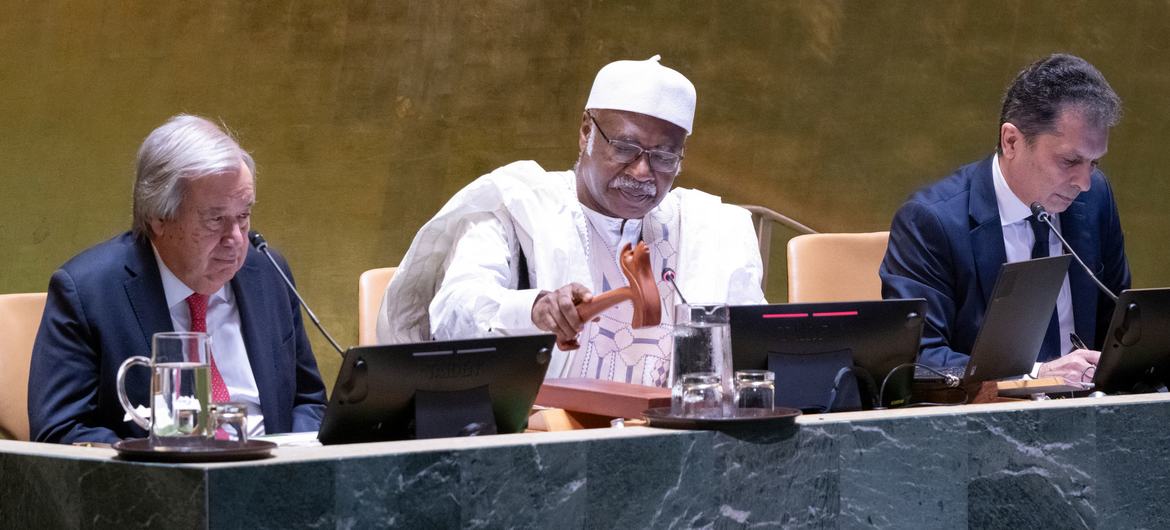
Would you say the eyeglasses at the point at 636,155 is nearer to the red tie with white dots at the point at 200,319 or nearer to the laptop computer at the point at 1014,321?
the laptop computer at the point at 1014,321

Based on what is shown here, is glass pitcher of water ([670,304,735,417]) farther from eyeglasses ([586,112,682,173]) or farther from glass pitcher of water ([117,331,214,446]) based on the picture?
eyeglasses ([586,112,682,173])

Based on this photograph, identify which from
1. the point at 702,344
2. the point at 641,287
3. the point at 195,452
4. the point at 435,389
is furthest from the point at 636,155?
the point at 195,452

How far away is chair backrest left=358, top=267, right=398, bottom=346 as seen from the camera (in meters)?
3.43

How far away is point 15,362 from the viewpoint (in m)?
2.82

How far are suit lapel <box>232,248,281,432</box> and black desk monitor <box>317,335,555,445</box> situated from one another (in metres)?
0.78

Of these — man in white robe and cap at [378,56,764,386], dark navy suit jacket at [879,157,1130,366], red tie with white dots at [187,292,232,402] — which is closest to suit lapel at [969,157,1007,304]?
dark navy suit jacket at [879,157,1130,366]

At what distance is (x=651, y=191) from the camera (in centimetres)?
320

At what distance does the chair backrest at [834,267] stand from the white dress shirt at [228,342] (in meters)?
1.47

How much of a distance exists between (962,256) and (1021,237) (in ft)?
0.70

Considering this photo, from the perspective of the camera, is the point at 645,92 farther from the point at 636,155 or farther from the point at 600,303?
the point at 600,303

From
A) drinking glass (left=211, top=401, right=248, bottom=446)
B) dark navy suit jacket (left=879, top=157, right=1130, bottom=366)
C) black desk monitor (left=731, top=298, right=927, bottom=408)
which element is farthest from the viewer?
dark navy suit jacket (left=879, top=157, right=1130, bottom=366)

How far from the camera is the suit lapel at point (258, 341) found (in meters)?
2.73

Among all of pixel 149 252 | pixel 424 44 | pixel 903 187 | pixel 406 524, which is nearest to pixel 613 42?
pixel 424 44

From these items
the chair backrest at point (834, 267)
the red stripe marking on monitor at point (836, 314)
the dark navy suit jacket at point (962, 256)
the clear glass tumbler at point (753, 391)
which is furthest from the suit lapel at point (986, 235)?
the clear glass tumbler at point (753, 391)
